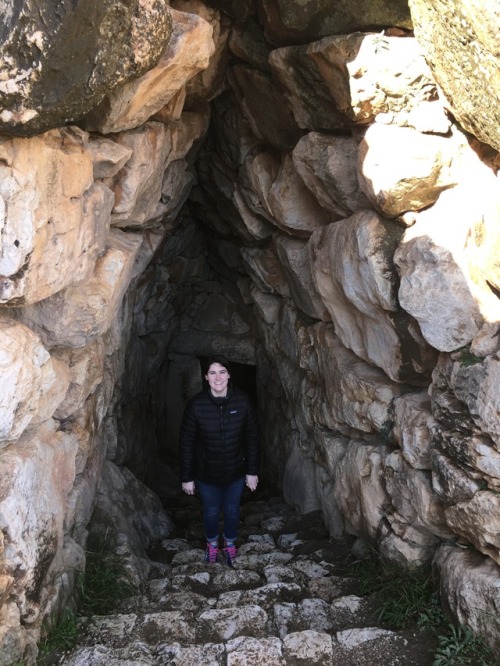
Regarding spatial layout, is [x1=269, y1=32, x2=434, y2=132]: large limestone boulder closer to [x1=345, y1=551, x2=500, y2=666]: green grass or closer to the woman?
the woman

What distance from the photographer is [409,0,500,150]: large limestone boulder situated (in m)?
2.61

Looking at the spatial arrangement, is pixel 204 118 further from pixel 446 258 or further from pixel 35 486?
pixel 35 486

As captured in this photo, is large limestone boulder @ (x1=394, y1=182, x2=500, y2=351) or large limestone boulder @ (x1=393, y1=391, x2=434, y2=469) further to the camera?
large limestone boulder @ (x1=393, y1=391, x2=434, y2=469)

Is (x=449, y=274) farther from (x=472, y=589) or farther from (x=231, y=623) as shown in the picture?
(x=231, y=623)

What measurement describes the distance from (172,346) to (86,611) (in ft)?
21.1

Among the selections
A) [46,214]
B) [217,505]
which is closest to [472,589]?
[217,505]

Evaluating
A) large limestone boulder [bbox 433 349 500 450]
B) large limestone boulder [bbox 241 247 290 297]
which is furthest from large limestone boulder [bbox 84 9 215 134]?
large limestone boulder [bbox 241 247 290 297]

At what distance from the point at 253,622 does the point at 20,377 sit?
2.00m

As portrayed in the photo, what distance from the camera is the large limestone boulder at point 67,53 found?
2.15 metres

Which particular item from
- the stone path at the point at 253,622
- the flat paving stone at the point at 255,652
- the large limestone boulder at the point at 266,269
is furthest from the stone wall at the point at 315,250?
the flat paving stone at the point at 255,652

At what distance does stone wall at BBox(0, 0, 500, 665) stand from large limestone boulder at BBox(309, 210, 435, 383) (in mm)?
15

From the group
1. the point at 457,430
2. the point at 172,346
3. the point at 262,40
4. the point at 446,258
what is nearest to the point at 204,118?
the point at 262,40

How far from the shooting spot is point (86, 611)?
3.71 metres

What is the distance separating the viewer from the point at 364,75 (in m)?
3.53
